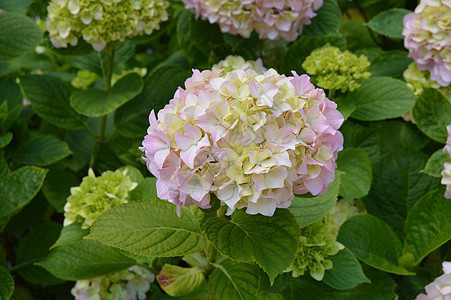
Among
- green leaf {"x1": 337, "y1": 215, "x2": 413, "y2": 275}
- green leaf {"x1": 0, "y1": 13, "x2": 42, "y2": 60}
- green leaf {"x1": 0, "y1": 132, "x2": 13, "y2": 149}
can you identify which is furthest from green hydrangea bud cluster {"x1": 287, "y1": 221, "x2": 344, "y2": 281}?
green leaf {"x1": 0, "y1": 13, "x2": 42, "y2": 60}

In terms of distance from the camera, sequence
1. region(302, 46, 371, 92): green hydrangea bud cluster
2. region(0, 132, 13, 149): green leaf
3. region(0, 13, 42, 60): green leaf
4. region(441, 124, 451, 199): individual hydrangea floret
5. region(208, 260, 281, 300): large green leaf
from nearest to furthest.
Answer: region(208, 260, 281, 300): large green leaf
region(441, 124, 451, 199): individual hydrangea floret
region(302, 46, 371, 92): green hydrangea bud cluster
region(0, 132, 13, 149): green leaf
region(0, 13, 42, 60): green leaf

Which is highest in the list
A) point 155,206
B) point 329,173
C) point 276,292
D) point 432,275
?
point 329,173

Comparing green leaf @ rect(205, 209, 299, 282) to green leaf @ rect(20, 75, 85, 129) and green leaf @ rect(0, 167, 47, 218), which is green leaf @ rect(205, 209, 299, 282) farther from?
green leaf @ rect(20, 75, 85, 129)

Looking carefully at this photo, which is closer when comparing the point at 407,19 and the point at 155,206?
the point at 155,206

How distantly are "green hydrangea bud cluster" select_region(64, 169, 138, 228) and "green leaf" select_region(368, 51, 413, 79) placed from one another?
0.76m

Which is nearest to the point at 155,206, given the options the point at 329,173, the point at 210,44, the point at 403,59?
the point at 329,173

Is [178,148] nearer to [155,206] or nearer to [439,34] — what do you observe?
[155,206]

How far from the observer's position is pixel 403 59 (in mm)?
1363

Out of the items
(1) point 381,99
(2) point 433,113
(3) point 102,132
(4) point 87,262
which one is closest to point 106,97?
(3) point 102,132

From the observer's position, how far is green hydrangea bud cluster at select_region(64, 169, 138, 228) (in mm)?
988

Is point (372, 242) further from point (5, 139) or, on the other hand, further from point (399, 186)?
point (5, 139)

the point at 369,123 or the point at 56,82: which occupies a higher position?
the point at 56,82

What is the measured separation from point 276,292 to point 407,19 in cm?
77

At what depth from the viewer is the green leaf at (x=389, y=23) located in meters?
1.31
